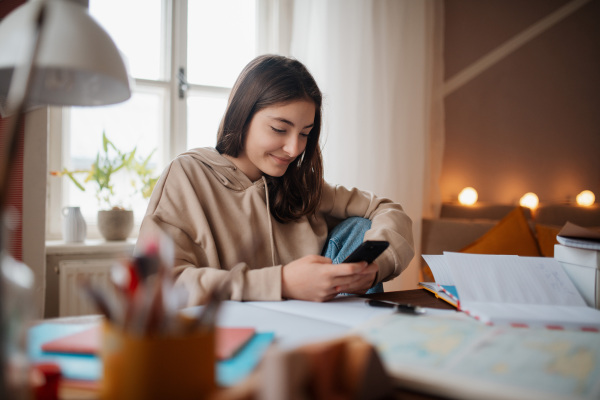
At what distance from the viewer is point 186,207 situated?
115 cm

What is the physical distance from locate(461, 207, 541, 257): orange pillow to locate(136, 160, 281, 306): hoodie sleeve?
159 cm

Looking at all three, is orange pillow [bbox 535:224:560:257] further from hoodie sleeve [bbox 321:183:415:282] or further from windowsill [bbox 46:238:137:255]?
windowsill [bbox 46:238:137:255]

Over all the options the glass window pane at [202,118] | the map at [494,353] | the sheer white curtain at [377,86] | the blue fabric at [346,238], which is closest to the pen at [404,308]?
the map at [494,353]

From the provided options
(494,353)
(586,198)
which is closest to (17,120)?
(494,353)

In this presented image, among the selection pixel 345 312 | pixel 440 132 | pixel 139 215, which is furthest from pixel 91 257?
pixel 440 132

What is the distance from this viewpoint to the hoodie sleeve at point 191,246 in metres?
0.89

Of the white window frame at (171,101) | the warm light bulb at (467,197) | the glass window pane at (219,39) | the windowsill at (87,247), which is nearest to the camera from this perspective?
the windowsill at (87,247)

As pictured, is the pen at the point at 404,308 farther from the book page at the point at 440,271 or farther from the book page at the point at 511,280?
the book page at the point at 440,271

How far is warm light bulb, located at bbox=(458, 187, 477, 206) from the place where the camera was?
3.10 metres

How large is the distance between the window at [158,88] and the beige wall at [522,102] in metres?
1.58

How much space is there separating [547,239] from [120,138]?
2.29 meters

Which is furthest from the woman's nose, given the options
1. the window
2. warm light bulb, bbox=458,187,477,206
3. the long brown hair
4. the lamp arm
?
warm light bulb, bbox=458,187,477,206

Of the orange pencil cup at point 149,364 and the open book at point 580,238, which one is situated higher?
the open book at point 580,238

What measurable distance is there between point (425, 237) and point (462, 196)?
547 millimetres
